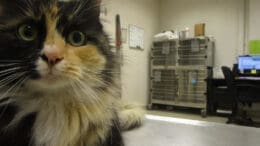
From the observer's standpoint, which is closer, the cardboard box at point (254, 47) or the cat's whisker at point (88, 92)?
the cat's whisker at point (88, 92)

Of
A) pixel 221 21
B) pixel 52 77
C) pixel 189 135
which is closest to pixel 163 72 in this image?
pixel 221 21

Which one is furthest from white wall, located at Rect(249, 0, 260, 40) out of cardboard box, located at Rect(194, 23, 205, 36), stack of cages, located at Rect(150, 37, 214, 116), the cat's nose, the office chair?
the cat's nose

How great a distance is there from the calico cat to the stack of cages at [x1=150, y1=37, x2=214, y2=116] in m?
4.23

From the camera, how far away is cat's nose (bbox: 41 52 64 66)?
0.51 meters

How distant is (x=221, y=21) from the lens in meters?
5.12

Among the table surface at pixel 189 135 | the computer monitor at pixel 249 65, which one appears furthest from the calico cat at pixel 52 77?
the computer monitor at pixel 249 65

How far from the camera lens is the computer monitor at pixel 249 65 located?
4332 mm

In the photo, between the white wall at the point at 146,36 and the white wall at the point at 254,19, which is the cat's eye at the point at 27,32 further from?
the white wall at the point at 254,19

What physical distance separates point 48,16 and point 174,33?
4917 millimetres

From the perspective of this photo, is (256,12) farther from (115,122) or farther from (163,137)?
(115,122)

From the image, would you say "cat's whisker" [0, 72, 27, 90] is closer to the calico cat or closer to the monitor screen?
the calico cat

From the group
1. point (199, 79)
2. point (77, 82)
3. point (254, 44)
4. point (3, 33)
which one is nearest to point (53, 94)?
point (77, 82)

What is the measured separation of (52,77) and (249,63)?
4427mm

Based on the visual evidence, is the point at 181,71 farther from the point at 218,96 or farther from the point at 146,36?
the point at 146,36
